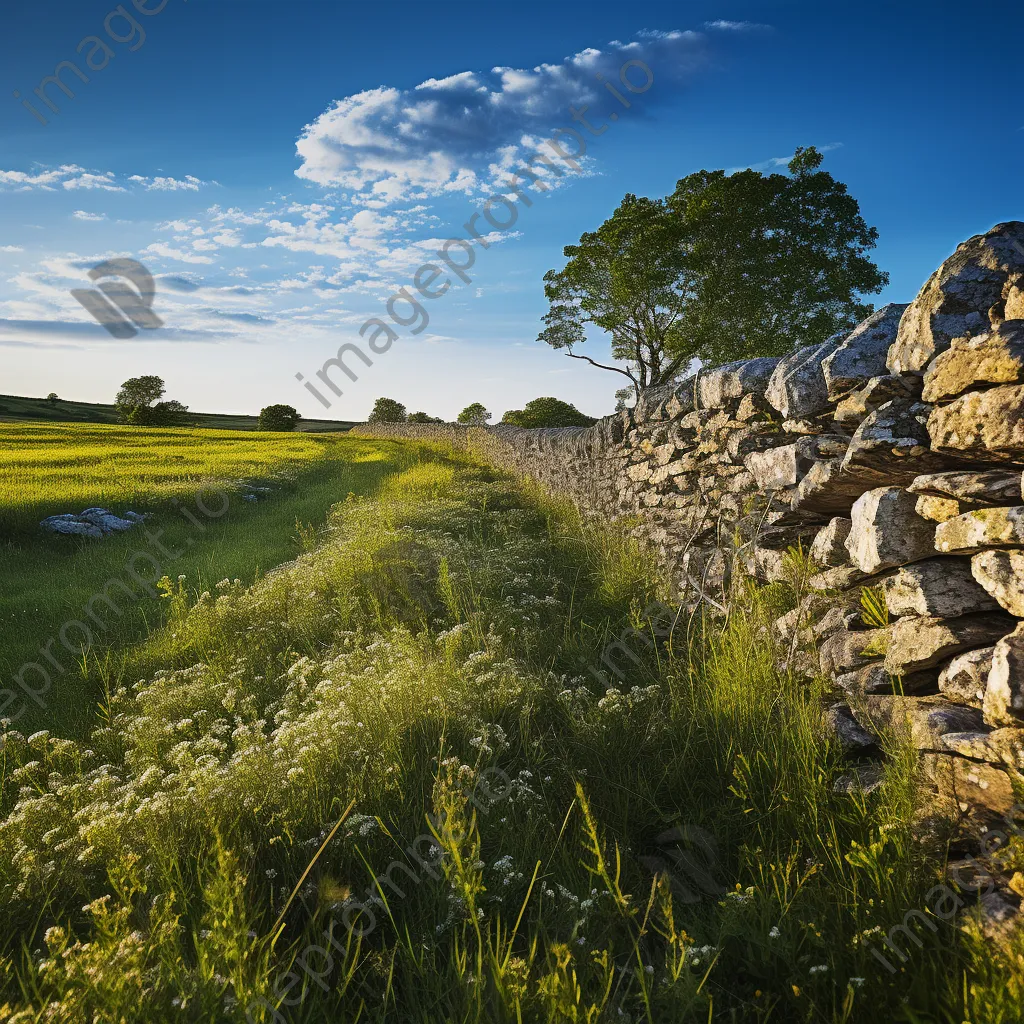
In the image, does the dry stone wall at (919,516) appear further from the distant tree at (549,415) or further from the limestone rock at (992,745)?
the distant tree at (549,415)

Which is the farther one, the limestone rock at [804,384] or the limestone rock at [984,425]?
the limestone rock at [804,384]

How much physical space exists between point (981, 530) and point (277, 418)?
59575mm

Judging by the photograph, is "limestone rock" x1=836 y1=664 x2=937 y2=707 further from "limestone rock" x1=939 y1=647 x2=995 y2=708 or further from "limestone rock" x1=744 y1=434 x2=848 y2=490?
"limestone rock" x1=744 y1=434 x2=848 y2=490

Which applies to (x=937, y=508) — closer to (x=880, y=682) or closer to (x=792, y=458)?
(x=880, y=682)

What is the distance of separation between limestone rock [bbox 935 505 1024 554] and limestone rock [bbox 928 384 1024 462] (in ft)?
0.82

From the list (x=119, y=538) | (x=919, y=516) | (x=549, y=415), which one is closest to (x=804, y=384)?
(x=919, y=516)

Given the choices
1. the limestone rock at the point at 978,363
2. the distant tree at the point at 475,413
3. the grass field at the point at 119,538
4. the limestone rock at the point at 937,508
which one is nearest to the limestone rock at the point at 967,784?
the limestone rock at the point at 937,508

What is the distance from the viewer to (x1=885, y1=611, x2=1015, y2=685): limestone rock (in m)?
2.68

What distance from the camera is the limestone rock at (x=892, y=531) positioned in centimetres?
300

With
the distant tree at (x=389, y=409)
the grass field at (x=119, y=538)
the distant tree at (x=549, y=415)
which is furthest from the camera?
the distant tree at (x=389, y=409)

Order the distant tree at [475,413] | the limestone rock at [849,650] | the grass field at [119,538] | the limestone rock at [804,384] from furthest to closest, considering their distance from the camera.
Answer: the distant tree at [475,413] → the grass field at [119,538] → the limestone rock at [804,384] → the limestone rock at [849,650]

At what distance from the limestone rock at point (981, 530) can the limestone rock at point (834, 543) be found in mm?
723

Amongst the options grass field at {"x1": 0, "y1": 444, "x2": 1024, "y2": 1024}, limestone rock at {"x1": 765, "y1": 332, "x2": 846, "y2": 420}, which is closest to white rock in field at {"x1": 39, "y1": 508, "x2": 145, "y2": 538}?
grass field at {"x1": 0, "y1": 444, "x2": 1024, "y2": 1024}

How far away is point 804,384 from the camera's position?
4.06 metres
